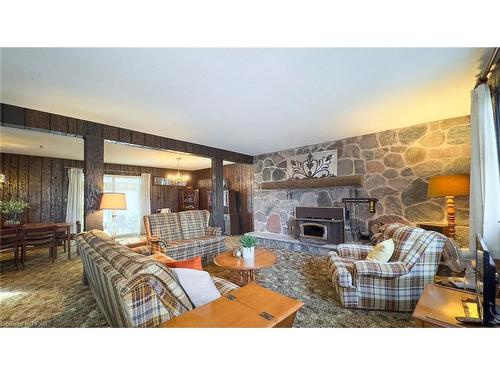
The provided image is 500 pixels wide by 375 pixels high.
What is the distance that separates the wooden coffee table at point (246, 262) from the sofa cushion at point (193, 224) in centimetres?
156

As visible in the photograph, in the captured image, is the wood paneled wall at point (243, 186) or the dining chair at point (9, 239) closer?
the dining chair at point (9, 239)

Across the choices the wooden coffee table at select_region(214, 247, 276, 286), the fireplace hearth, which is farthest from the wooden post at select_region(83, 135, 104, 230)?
the fireplace hearth

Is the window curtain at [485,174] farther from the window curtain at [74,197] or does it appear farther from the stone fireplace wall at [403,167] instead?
the window curtain at [74,197]

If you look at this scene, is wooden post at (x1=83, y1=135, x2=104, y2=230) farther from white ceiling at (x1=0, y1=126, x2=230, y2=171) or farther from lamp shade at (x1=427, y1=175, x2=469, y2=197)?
lamp shade at (x1=427, y1=175, x2=469, y2=197)

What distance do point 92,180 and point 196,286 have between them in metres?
2.61

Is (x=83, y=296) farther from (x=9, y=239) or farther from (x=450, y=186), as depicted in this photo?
(x=450, y=186)

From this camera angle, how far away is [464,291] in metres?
1.28

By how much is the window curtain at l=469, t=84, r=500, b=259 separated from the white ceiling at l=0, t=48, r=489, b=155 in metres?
0.38

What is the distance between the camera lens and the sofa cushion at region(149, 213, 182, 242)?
3.58 meters

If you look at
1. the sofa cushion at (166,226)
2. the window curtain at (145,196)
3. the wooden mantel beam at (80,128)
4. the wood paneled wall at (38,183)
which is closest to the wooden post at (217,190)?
the wooden mantel beam at (80,128)

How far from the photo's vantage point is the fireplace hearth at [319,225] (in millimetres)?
3908
